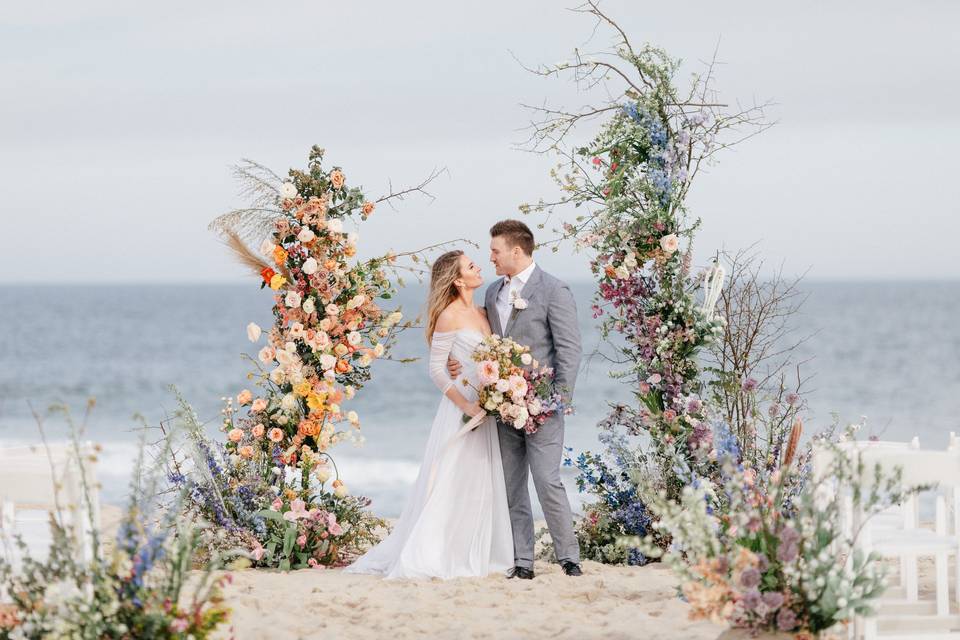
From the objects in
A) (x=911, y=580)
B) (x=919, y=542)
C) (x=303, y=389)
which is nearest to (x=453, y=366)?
(x=303, y=389)

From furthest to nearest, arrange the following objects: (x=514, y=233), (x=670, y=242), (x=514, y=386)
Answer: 1. (x=670, y=242)
2. (x=514, y=233)
3. (x=514, y=386)

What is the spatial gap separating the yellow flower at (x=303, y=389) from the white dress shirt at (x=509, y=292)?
1.26 meters

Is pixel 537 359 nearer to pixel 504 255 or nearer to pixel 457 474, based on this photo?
pixel 504 255

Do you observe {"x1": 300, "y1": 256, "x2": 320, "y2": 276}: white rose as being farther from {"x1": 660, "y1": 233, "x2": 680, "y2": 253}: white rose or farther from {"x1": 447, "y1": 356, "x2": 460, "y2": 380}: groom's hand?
{"x1": 660, "y1": 233, "x2": 680, "y2": 253}: white rose

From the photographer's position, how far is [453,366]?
270 inches

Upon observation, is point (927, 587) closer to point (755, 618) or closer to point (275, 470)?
point (755, 618)

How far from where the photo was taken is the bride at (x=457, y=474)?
266 inches

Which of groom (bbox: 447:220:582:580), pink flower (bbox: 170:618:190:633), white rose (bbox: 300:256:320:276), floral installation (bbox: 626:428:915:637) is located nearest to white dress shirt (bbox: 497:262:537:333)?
groom (bbox: 447:220:582:580)

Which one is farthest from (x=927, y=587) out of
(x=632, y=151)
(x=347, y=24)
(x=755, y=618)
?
(x=347, y=24)

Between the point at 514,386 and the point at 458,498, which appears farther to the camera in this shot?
the point at 458,498

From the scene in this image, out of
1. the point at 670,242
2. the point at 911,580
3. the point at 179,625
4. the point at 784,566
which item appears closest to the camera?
the point at 179,625

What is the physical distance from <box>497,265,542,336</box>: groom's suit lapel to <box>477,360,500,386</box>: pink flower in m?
0.43

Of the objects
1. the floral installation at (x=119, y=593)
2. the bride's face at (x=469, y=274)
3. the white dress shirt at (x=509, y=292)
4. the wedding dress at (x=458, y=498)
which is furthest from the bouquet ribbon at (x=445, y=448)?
the floral installation at (x=119, y=593)

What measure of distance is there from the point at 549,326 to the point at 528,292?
24 centimetres
